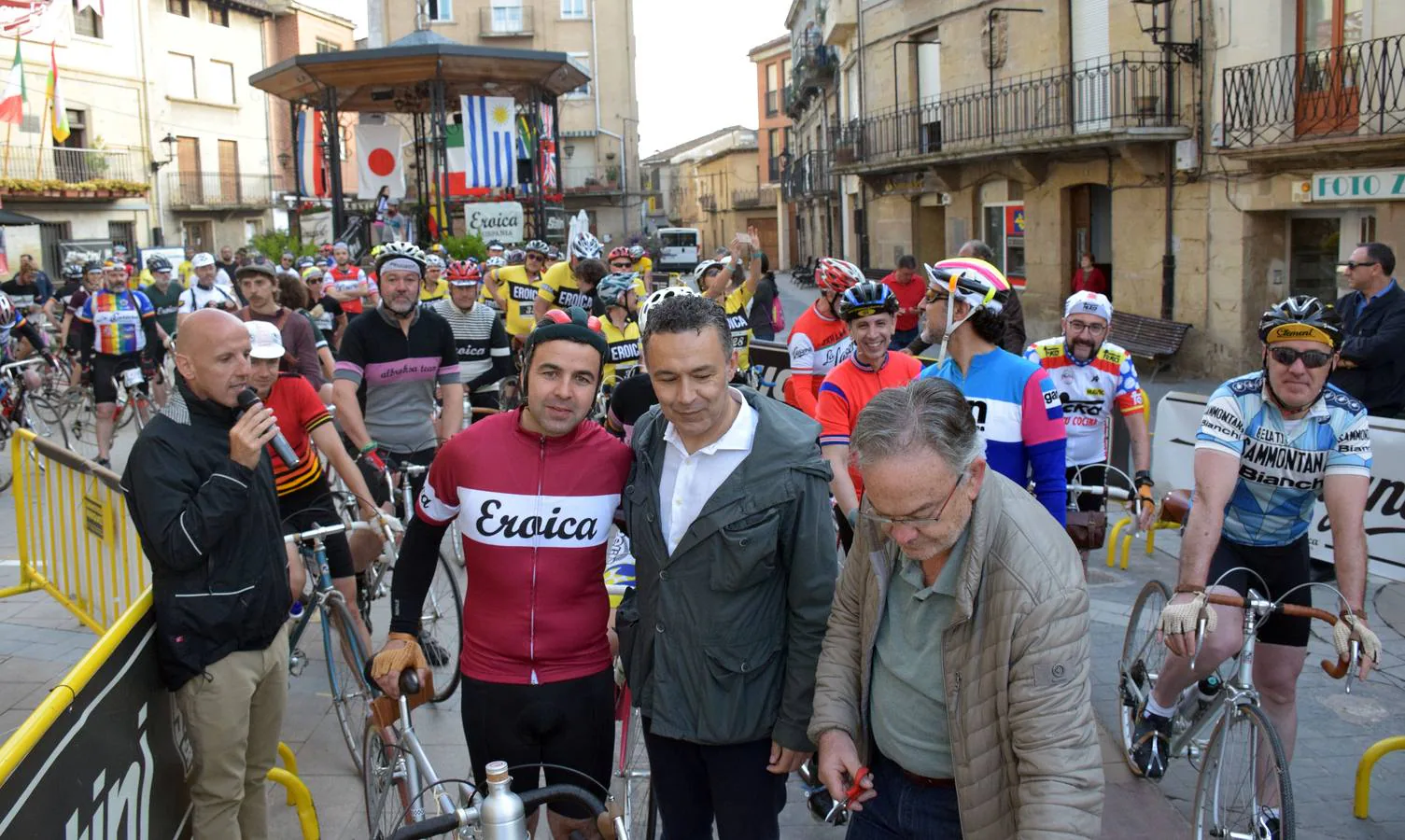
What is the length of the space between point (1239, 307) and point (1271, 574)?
14044mm

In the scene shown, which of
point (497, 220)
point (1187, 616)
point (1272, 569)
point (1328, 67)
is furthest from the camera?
point (497, 220)

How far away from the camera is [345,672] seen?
5.00 meters

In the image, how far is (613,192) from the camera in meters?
54.5

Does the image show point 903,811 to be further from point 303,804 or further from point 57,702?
point 303,804

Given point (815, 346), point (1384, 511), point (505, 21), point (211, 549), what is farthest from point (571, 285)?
point (505, 21)

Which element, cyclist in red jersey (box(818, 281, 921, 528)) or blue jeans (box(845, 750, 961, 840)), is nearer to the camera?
blue jeans (box(845, 750, 961, 840))

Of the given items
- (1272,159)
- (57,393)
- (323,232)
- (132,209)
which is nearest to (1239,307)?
(1272,159)

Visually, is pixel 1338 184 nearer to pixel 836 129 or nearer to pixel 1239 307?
pixel 1239 307

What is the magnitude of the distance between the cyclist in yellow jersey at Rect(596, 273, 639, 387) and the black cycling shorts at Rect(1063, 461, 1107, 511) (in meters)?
3.49

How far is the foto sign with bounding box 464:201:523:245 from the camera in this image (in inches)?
930

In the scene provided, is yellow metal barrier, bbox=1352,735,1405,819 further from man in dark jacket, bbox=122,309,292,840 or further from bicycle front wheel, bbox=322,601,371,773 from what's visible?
man in dark jacket, bbox=122,309,292,840

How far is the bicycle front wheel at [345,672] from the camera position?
188 inches

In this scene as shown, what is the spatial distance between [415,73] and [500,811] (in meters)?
23.9

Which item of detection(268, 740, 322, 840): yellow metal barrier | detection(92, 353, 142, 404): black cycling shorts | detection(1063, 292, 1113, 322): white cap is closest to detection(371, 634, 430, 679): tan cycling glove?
detection(268, 740, 322, 840): yellow metal barrier
